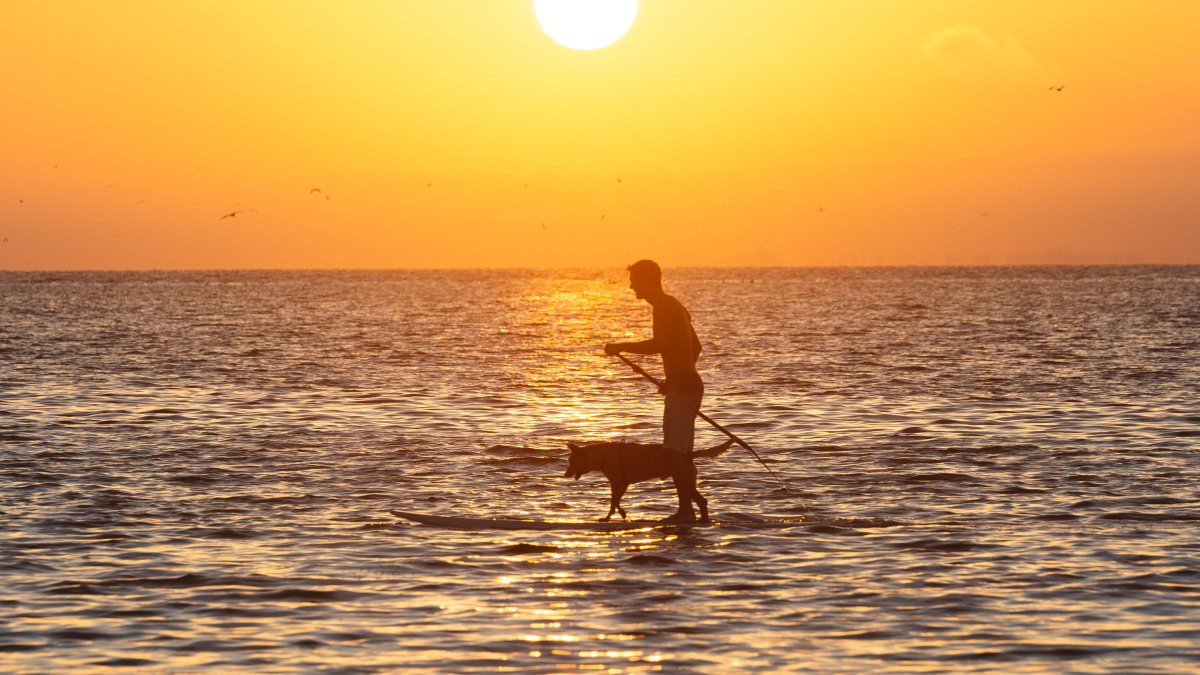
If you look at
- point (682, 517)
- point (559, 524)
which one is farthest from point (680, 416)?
point (559, 524)

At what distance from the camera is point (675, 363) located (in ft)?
51.0

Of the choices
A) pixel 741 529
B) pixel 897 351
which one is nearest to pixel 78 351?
pixel 897 351

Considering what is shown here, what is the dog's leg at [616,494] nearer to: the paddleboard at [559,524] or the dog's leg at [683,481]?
the paddleboard at [559,524]

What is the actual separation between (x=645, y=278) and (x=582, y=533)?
284 centimetres

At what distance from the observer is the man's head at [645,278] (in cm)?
1530

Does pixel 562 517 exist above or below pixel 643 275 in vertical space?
below

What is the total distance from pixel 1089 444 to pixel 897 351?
31.9 metres

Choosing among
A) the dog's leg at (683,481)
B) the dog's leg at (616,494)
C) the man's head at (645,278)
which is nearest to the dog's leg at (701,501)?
the dog's leg at (683,481)

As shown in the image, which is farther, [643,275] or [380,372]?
[380,372]

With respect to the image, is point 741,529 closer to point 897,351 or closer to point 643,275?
point 643,275

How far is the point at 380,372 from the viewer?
44312 millimetres

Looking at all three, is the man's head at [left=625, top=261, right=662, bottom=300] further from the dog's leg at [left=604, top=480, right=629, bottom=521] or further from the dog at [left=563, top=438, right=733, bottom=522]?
the dog's leg at [left=604, top=480, right=629, bottom=521]

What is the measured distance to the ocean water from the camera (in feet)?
36.2

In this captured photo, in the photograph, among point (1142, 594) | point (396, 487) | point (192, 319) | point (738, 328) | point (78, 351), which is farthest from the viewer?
point (192, 319)
